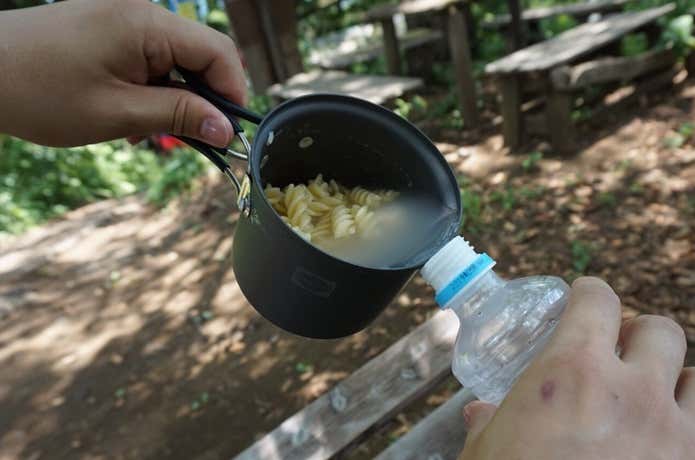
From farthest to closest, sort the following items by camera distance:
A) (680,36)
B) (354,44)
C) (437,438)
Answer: (354,44)
(680,36)
(437,438)

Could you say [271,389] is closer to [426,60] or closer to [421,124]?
[421,124]

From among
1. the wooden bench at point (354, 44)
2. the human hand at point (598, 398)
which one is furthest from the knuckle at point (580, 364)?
the wooden bench at point (354, 44)

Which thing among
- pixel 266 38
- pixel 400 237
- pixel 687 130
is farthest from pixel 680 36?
pixel 400 237

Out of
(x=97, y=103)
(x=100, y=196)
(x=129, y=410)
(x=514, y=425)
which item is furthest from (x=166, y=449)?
(x=100, y=196)

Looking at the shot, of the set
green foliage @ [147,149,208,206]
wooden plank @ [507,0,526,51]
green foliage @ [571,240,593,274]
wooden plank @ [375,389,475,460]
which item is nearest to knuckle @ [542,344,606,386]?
wooden plank @ [375,389,475,460]

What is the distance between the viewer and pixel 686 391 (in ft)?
2.72

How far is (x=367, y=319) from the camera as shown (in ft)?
4.18

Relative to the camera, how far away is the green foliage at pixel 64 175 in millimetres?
7027

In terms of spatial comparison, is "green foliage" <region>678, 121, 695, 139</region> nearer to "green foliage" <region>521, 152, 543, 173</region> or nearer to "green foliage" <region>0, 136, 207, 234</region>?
"green foliage" <region>521, 152, 543, 173</region>

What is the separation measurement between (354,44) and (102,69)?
10500mm

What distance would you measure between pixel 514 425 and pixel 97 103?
119 centimetres

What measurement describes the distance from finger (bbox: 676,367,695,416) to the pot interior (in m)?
0.47

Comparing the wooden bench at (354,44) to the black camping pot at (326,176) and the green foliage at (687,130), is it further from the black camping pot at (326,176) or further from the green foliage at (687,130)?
the black camping pot at (326,176)

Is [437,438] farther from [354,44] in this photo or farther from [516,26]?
[354,44]
